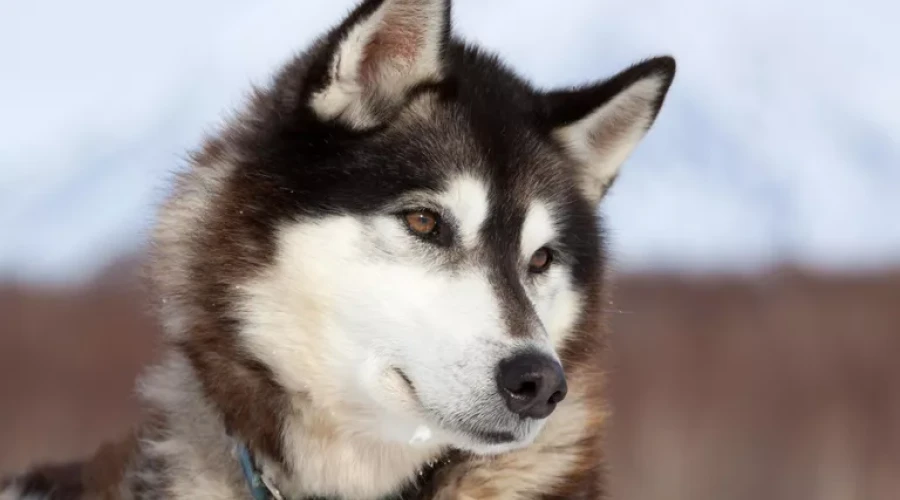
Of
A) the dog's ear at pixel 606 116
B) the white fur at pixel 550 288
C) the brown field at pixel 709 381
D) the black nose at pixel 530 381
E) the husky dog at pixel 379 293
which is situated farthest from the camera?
the brown field at pixel 709 381

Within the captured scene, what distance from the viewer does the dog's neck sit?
2.85 m

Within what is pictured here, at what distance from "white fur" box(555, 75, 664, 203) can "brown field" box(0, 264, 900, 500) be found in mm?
7636

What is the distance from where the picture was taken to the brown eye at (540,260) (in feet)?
10.0

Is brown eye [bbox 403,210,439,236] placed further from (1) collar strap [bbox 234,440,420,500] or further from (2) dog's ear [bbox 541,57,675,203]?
(1) collar strap [bbox 234,440,420,500]

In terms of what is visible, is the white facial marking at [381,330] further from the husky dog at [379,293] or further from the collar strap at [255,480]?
the collar strap at [255,480]

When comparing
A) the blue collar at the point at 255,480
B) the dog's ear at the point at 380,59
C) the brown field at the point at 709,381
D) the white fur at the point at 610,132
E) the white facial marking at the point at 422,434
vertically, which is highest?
the dog's ear at the point at 380,59


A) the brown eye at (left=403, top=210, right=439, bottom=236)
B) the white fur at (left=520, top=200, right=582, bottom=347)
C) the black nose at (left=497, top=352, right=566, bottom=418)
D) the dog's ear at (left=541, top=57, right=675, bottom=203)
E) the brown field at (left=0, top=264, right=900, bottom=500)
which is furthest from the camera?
the brown field at (left=0, top=264, right=900, bottom=500)

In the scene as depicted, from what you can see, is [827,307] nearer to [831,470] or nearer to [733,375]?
[733,375]

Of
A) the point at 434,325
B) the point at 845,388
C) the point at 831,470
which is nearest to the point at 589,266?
the point at 434,325

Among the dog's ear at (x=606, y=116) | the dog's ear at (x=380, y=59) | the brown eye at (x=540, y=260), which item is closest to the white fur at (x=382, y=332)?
the brown eye at (x=540, y=260)

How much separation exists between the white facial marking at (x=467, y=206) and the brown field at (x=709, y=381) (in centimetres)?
820

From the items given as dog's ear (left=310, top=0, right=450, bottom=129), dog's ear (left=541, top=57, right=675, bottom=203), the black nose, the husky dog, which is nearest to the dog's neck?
the husky dog

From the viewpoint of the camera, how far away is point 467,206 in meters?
2.90

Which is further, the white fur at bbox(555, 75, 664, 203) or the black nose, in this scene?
the white fur at bbox(555, 75, 664, 203)
